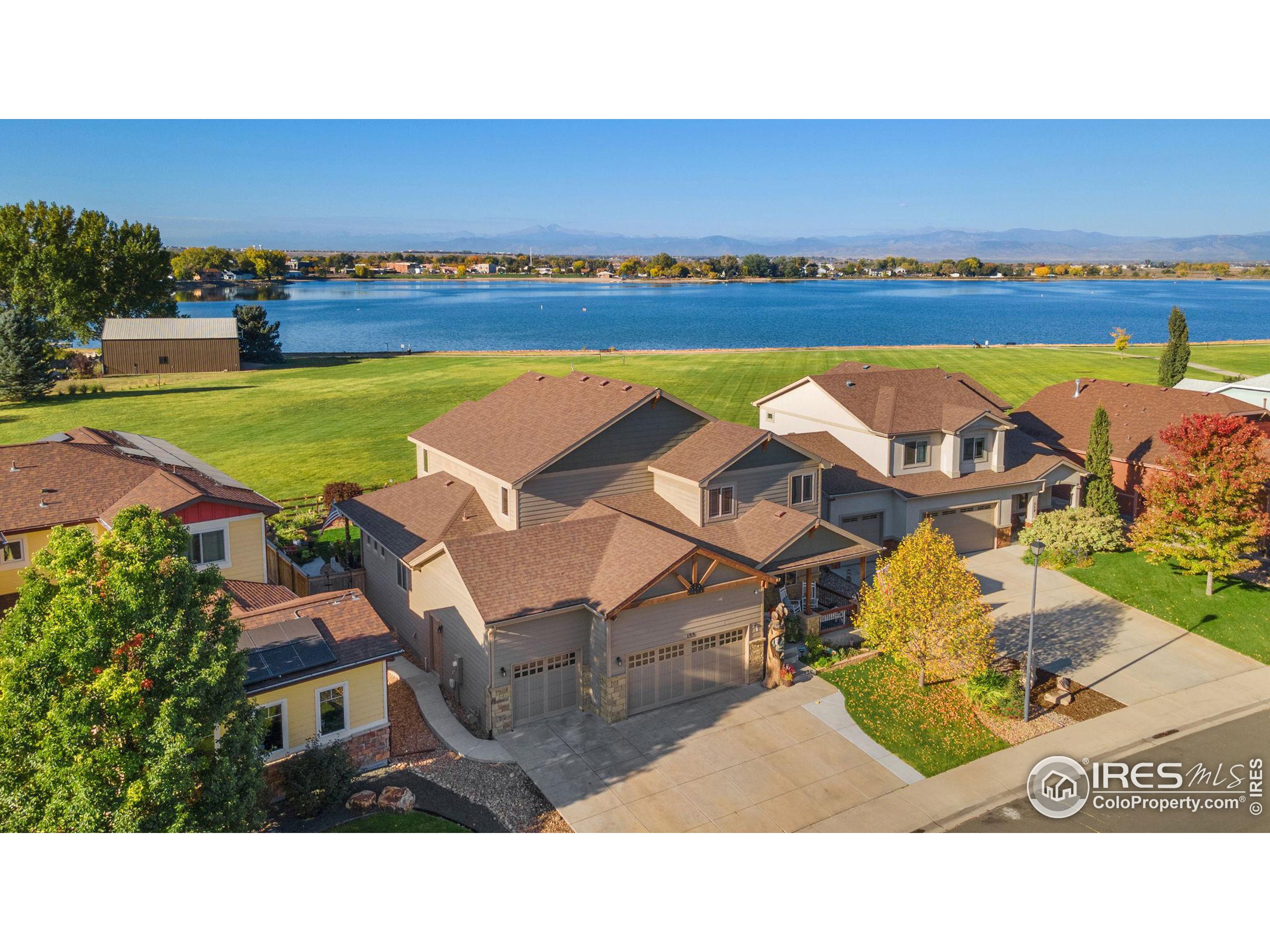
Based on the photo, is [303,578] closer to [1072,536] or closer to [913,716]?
[913,716]

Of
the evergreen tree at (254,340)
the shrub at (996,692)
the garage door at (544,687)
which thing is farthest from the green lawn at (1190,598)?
the evergreen tree at (254,340)

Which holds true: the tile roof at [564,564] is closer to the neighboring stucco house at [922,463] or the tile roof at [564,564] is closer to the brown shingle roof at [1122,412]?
the neighboring stucco house at [922,463]

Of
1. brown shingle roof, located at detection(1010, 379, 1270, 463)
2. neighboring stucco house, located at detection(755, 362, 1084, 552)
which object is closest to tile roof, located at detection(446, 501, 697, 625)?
neighboring stucco house, located at detection(755, 362, 1084, 552)

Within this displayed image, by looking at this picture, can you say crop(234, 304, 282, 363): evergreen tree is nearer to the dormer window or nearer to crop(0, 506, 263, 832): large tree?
the dormer window

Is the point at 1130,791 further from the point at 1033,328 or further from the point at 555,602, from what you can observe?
the point at 1033,328

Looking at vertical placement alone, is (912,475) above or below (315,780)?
above

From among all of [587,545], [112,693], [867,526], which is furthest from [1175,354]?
[112,693]
